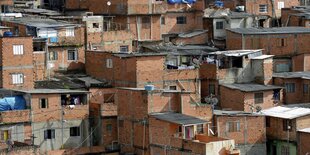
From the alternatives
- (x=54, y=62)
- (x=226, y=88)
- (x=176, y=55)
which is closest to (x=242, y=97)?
(x=226, y=88)

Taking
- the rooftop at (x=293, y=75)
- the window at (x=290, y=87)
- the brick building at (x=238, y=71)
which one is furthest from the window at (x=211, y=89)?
the window at (x=290, y=87)

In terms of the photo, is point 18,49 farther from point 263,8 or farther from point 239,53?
point 263,8

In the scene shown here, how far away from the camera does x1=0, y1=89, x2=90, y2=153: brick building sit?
57.8 meters

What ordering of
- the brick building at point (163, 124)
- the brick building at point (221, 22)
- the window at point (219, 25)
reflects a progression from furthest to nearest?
the window at point (219, 25) → the brick building at point (221, 22) → the brick building at point (163, 124)

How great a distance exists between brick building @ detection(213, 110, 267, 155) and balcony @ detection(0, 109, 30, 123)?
9.90 m

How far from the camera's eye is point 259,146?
60406 mm

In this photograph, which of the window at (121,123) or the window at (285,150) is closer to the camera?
the window at (121,123)

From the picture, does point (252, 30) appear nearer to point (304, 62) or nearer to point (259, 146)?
point (304, 62)

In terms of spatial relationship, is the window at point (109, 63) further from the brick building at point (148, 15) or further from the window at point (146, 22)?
the window at point (146, 22)

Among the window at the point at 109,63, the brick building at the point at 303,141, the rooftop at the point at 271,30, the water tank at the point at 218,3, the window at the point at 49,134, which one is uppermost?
the water tank at the point at 218,3

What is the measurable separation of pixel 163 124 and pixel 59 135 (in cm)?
639

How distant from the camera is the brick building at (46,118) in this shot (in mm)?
57750

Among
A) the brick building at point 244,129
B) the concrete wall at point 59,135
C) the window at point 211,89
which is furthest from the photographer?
the window at point 211,89

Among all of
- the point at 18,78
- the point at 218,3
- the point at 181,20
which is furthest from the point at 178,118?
the point at 218,3
